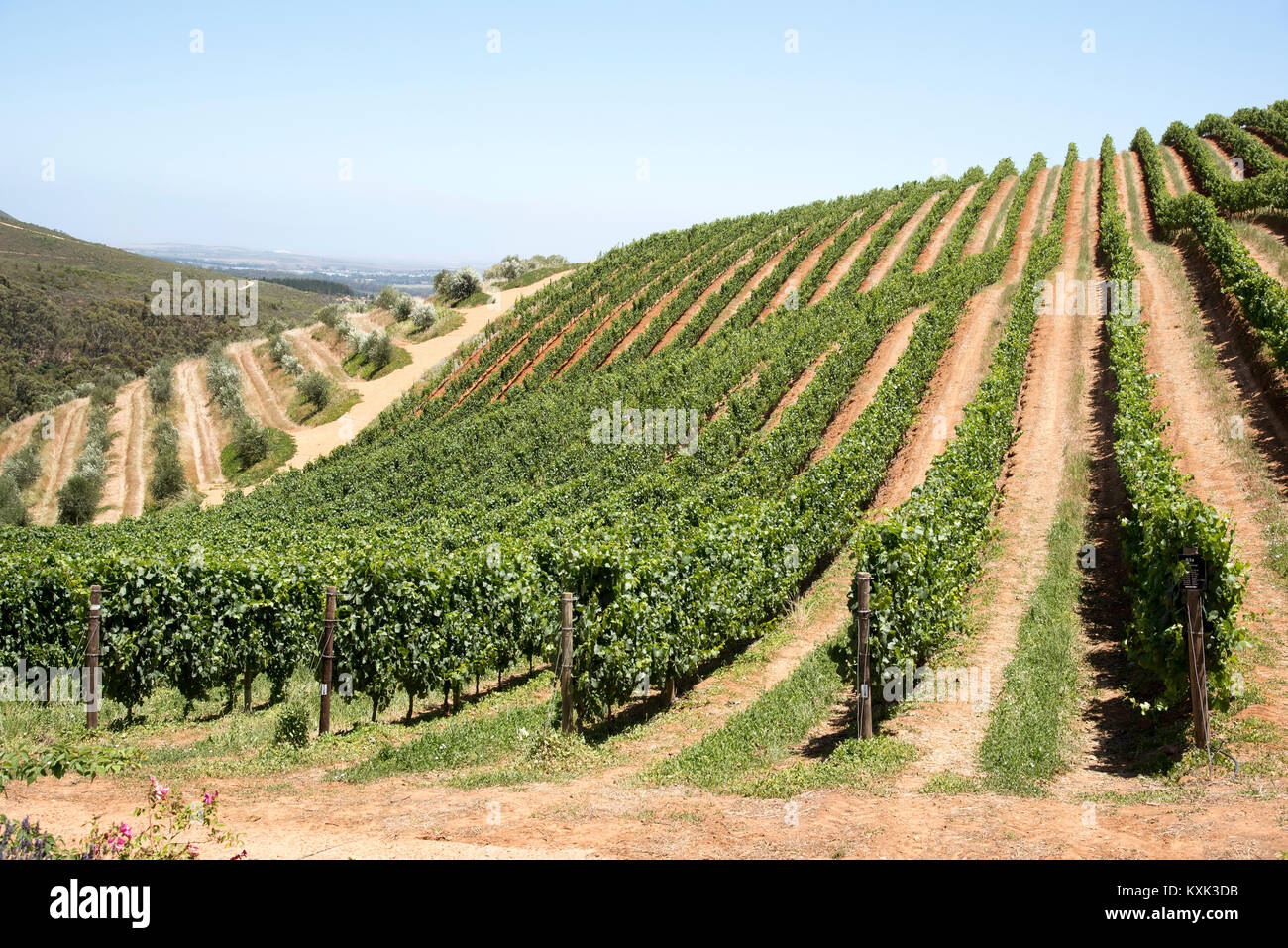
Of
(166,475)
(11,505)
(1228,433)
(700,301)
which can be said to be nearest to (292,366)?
(166,475)

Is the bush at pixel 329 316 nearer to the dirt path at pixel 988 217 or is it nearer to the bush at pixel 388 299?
the bush at pixel 388 299

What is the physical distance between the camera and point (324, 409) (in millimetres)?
61812

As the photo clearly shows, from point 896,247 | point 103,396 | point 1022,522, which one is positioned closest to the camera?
point 1022,522

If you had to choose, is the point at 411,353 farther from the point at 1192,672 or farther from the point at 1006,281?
the point at 1192,672

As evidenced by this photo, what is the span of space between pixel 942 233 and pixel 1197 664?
174 ft

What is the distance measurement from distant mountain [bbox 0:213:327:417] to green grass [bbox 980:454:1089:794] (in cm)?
9173

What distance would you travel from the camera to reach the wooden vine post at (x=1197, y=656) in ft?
32.6

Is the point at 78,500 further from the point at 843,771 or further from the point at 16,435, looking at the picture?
the point at 843,771

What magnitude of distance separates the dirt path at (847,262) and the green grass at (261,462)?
33228mm

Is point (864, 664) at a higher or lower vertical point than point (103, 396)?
lower

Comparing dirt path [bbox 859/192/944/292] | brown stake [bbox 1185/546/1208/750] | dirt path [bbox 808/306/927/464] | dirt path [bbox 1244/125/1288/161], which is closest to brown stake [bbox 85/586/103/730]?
brown stake [bbox 1185/546/1208/750]

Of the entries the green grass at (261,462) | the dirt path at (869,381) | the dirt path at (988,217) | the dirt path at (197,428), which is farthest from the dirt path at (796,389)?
the dirt path at (197,428)
